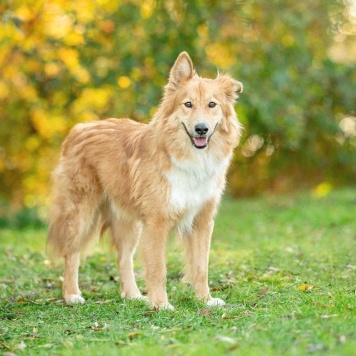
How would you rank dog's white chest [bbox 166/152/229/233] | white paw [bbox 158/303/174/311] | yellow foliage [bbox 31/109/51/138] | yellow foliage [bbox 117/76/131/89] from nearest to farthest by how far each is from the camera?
white paw [bbox 158/303/174/311], dog's white chest [bbox 166/152/229/233], yellow foliage [bbox 117/76/131/89], yellow foliage [bbox 31/109/51/138]

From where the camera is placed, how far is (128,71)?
1308 cm

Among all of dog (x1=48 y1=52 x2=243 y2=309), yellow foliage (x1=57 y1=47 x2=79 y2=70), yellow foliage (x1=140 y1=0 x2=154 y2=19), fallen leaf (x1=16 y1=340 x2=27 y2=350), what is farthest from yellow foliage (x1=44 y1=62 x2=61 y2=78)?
fallen leaf (x1=16 y1=340 x2=27 y2=350)

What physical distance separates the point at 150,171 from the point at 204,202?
0.55 meters

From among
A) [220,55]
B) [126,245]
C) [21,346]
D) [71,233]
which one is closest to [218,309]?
[21,346]

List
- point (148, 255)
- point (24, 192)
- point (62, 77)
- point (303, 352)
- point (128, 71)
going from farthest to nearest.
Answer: point (24, 192)
point (62, 77)
point (128, 71)
point (148, 255)
point (303, 352)

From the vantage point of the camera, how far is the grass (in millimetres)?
4846

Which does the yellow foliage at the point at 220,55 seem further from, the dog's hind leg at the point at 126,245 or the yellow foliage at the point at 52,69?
the dog's hind leg at the point at 126,245

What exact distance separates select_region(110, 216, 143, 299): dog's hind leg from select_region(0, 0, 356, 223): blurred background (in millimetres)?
4137

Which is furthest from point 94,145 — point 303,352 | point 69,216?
point 303,352

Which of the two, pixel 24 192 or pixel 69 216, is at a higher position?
pixel 69 216

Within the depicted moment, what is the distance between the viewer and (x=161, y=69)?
12930 millimetres

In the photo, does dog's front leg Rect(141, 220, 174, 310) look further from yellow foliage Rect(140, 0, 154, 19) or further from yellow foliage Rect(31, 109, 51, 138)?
yellow foliage Rect(31, 109, 51, 138)

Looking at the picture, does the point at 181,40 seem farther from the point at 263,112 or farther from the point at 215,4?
the point at 263,112

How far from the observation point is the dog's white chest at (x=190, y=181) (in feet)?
20.7
